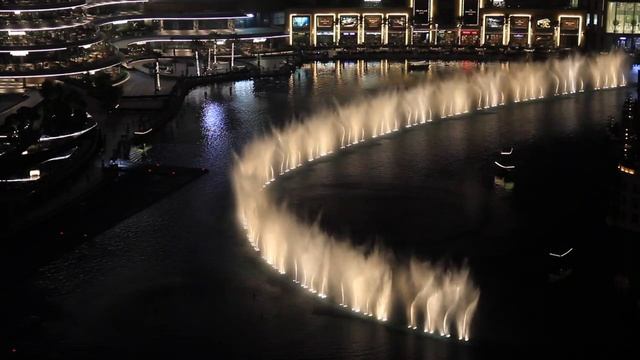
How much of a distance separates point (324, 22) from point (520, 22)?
65.0 feet

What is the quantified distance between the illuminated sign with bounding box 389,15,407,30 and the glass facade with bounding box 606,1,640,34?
20.1m

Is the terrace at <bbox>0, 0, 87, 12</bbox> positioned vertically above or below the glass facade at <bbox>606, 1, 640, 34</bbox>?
above

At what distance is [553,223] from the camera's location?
49906mm

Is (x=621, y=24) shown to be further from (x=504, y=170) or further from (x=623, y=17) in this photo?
(x=504, y=170)

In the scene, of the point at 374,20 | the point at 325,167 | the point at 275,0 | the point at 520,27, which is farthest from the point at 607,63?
the point at 325,167

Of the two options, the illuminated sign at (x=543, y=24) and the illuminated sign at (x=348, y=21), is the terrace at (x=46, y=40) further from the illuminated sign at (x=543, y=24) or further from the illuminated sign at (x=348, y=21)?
the illuminated sign at (x=543, y=24)

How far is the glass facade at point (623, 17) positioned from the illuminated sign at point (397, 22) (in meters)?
20.1

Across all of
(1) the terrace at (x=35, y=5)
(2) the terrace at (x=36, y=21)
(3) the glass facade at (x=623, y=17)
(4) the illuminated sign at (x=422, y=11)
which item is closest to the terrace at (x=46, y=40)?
(2) the terrace at (x=36, y=21)

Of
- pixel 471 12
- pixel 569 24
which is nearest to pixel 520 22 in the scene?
pixel 569 24

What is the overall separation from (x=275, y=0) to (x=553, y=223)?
212 feet

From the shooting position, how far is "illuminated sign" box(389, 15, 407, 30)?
111 m

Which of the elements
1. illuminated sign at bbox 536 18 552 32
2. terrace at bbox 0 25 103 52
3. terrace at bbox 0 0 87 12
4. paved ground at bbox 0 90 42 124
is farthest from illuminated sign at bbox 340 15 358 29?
paved ground at bbox 0 90 42 124

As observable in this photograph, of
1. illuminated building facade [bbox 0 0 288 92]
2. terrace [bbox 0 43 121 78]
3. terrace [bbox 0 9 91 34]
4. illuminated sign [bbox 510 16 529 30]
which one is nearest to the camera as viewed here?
terrace [bbox 0 43 121 78]

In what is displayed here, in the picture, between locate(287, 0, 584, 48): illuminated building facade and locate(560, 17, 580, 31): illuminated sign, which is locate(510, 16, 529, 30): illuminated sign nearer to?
locate(287, 0, 584, 48): illuminated building facade
